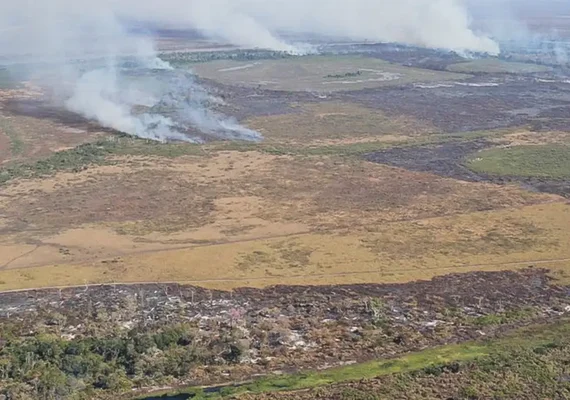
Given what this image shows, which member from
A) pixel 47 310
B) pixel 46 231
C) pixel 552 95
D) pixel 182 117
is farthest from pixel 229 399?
pixel 552 95

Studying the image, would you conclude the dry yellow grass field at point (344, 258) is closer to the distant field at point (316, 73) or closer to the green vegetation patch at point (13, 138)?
the green vegetation patch at point (13, 138)

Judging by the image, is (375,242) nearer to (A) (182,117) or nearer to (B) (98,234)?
(B) (98,234)

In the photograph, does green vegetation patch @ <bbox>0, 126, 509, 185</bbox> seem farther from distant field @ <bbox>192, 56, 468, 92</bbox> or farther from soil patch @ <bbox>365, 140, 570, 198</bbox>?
distant field @ <bbox>192, 56, 468, 92</bbox>

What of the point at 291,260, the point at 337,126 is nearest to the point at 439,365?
the point at 291,260

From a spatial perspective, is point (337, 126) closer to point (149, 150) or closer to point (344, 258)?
point (149, 150)

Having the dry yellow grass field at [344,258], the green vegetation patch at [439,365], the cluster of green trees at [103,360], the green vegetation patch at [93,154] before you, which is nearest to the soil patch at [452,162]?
the dry yellow grass field at [344,258]

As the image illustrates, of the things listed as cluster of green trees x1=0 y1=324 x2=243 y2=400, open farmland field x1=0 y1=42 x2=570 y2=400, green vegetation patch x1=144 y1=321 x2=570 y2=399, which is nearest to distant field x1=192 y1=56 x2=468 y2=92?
open farmland field x1=0 y1=42 x2=570 y2=400
